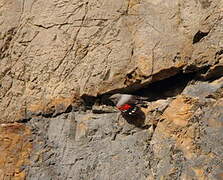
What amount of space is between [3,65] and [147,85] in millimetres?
1789

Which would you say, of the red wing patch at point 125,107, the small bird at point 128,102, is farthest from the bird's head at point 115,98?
the red wing patch at point 125,107

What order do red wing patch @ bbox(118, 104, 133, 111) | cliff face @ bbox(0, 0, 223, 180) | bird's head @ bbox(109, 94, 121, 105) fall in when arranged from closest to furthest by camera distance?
cliff face @ bbox(0, 0, 223, 180) → red wing patch @ bbox(118, 104, 133, 111) → bird's head @ bbox(109, 94, 121, 105)

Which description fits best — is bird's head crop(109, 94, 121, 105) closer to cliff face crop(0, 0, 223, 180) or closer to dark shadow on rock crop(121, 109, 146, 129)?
cliff face crop(0, 0, 223, 180)

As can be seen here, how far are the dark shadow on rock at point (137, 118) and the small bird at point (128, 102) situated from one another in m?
0.04

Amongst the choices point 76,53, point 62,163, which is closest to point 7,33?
point 76,53

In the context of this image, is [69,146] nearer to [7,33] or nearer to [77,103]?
[77,103]

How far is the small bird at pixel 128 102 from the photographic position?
5.40m

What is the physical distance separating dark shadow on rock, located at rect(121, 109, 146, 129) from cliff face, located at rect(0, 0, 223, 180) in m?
0.02

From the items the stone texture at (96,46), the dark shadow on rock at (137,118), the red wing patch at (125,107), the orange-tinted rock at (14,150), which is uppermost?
the stone texture at (96,46)

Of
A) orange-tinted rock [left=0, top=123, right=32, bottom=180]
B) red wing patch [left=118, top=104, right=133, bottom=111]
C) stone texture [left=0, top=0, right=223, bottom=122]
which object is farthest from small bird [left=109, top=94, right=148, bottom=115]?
orange-tinted rock [left=0, top=123, right=32, bottom=180]

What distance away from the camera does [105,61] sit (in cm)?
563

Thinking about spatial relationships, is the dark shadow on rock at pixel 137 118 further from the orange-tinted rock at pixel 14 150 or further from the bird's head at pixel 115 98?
the orange-tinted rock at pixel 14 150

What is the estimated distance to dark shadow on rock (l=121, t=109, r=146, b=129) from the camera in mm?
5402

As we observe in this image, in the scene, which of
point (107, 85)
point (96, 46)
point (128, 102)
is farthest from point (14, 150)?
point (96, 46)
